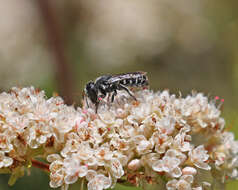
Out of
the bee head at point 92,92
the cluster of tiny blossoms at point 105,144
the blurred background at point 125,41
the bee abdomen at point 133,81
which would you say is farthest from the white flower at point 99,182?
the blurred background at point 125,41

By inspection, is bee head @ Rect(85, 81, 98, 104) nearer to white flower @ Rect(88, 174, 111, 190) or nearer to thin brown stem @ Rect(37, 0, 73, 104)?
white flower @ Rect(88, 174, 111, 190)

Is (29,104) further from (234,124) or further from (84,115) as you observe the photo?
(234,124)

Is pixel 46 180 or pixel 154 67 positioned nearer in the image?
pixel 46 180

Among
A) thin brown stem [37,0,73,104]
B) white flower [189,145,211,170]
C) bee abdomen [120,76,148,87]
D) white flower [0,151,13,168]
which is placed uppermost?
thin brown stem [37,0,73,104]

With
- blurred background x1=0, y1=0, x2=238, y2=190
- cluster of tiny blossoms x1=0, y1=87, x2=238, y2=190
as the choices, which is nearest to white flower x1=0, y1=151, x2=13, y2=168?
cluster of tiny blossoms x1=0, y1=87, x2=238, y2=190

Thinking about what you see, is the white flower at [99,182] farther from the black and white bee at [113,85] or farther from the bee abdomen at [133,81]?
the bee abdomen at [133,81]

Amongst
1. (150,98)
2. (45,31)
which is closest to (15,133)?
(150,98)
